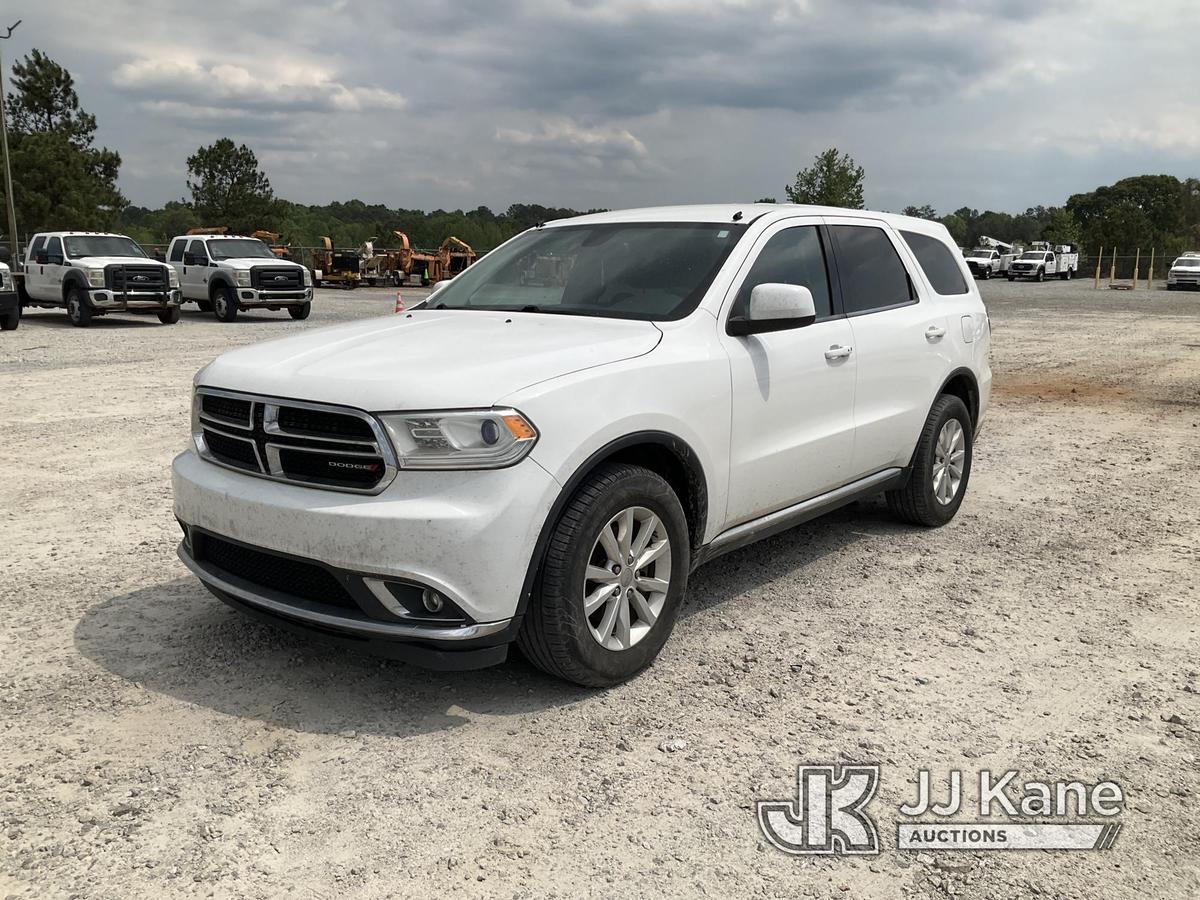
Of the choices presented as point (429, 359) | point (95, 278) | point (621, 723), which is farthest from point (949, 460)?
point (95, 278)

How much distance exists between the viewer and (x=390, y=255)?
38.9 metres

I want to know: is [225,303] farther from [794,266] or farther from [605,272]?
[794,266]

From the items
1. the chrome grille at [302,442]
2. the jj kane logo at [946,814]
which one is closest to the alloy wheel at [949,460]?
the jj kane logo at [946,814]

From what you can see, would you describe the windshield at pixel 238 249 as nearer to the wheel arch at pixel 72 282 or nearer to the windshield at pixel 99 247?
the windshield at pixel 99 247

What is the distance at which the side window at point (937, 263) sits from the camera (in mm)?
6125

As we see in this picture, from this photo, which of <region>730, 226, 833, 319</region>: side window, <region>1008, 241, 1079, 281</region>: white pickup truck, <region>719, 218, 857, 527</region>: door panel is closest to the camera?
<region>719, 218, 857, 527</region>: door panel

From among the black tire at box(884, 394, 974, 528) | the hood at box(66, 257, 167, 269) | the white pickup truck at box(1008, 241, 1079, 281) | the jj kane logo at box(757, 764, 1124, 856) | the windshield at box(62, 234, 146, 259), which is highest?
the white pickup truck at box(1008, 241, 1079, 281)

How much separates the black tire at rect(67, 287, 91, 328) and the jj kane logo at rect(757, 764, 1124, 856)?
21.2 meters

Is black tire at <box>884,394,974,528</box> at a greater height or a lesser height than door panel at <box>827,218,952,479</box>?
lesser

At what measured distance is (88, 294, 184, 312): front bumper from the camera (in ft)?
68.6

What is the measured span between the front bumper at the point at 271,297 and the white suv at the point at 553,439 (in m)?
19.0

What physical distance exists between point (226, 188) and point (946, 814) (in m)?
63.1

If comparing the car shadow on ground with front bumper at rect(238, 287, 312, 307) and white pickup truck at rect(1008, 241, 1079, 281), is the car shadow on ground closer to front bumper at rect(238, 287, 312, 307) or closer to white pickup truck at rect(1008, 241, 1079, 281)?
front bumper at rect(238, 287, 312, 307)

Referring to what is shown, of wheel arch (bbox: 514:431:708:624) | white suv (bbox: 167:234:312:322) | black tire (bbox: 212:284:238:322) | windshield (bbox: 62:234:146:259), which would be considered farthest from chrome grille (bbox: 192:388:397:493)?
black tire (bbox: 212:284:238:322)
